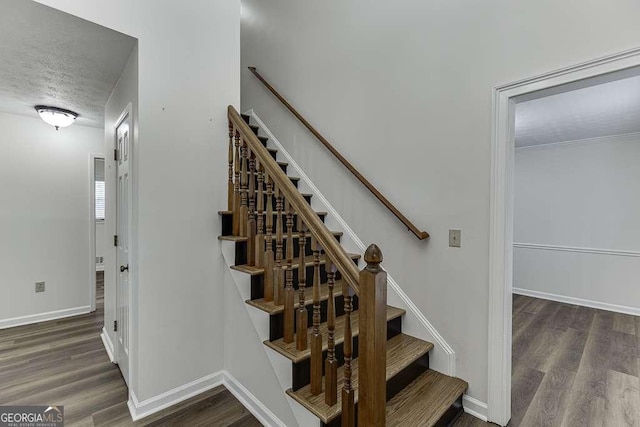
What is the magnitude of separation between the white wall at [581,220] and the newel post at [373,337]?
185 inches

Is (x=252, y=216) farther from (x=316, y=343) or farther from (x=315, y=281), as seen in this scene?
(x=316, y=343)

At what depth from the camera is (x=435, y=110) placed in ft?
7.06

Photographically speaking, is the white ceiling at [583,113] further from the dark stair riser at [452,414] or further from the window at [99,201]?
the window at [99,201]

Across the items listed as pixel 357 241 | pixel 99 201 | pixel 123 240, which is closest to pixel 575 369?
pixel 357 241

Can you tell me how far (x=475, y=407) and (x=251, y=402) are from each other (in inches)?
57.3

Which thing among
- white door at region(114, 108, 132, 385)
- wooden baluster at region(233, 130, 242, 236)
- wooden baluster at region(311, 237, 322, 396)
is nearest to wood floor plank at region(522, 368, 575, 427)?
wooden baluster at region(311, 237, 322, 396)

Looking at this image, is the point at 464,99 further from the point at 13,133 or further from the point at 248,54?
the point at 13,133

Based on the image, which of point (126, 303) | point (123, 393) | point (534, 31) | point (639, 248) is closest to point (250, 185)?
point (126, 303)

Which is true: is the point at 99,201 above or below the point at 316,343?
above

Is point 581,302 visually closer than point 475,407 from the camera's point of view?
No

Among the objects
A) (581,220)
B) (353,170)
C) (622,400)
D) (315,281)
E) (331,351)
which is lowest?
(622,400)

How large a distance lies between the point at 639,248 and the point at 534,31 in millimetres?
3952

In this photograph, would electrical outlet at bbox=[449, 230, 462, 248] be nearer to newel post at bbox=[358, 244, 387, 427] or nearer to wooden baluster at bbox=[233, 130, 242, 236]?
newel post at bbox=[358, 244, 387, 427]

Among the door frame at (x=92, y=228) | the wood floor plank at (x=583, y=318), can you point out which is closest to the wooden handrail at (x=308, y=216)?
the door frame at (x=92, y=228)
